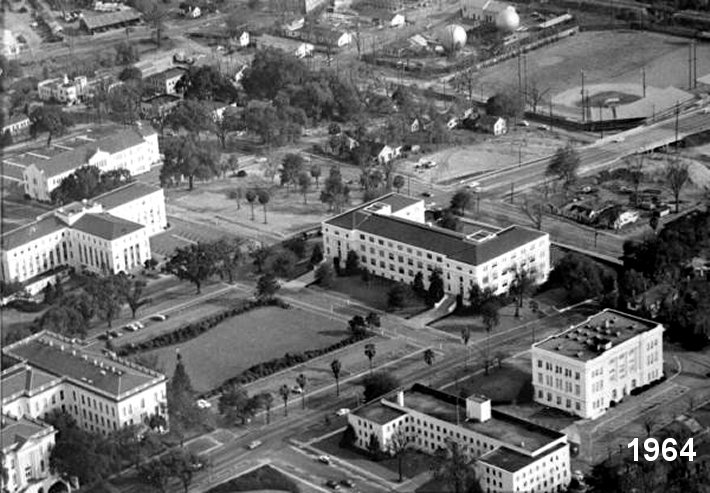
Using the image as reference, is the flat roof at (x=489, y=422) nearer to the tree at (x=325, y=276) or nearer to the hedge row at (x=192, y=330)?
the hedge row at (x=192, y=330)

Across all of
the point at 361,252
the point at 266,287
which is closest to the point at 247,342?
the point at 266,287

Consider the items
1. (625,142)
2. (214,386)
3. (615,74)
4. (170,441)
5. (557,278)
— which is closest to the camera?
(170,441)

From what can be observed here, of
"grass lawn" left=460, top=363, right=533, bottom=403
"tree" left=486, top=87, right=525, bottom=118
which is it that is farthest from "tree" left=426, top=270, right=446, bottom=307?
"tree" left=486, top=87, right=525, bottom=118

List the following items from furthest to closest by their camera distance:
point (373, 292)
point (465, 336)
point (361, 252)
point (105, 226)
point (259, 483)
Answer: point (105, 226) < point (361, 252) < point (373, 292) < point (465, 336) < point (259, 483)

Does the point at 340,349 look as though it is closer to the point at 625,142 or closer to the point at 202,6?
the point at 625,142

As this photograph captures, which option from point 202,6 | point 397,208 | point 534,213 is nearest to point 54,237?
point 397,208

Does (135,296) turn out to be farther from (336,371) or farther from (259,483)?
(259,483)

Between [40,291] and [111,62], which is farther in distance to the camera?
[111,62]
